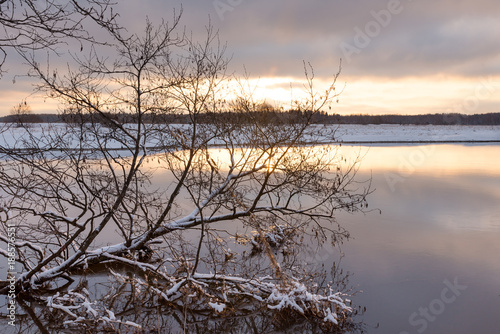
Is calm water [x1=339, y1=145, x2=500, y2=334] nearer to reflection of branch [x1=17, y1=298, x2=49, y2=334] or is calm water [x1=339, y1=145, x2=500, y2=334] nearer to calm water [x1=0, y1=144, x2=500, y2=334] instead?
calm water [x1=0, y1=144, x2=500, y2=334]

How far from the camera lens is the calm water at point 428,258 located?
18.7 feet

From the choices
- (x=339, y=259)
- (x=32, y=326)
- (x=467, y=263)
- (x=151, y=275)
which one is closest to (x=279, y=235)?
(x=339, y=259)

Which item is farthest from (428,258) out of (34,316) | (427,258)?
(34,316)

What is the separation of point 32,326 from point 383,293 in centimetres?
477

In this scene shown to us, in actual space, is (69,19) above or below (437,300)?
above

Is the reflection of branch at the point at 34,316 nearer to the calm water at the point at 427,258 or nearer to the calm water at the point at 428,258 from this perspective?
the calm water at the point at 427,258

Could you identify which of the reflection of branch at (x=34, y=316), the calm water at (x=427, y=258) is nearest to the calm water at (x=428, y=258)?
the calm water at (x=427, y=258)

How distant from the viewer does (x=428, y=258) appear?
7.79 m

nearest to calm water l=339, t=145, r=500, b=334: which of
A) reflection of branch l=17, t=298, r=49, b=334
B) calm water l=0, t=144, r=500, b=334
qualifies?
calm water l=0, t=144, r=500, b=334

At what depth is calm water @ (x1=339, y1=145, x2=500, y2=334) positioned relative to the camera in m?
5.69

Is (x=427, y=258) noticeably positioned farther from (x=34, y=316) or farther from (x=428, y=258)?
(x=34, y=316)

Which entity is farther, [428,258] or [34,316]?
[428,258]

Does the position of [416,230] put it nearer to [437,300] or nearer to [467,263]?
[467,263]

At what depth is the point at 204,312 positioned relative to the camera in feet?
19.2
